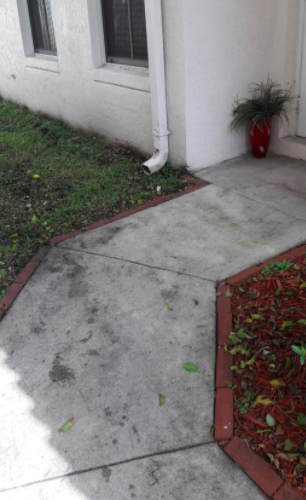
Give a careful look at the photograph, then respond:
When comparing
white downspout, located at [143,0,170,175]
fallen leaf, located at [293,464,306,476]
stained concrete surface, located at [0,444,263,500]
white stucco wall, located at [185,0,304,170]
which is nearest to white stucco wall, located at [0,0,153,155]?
white downspout, located at [143,0,170,175]

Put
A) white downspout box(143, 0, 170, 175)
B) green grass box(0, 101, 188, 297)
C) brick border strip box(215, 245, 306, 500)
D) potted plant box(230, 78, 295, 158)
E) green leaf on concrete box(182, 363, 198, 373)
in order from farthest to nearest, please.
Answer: potted plant box(230, 78, 295, 158)
white downspout box(143, 0, 170, 175)
green grass box(0, 101, 188, 297)
green leaf on concrete box(182, 363, 198, 373)
brick border strip box(215, 245, 306, 500)

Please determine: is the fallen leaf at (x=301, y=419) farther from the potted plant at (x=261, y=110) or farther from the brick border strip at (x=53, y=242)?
the potted plant at (x=261, y=110)

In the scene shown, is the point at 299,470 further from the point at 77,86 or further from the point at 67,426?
the point at 77,86

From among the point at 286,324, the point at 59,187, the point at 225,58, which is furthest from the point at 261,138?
the point at 286,324

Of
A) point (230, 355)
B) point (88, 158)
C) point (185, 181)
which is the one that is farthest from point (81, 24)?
point (230, 355)

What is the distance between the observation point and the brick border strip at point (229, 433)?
2014 mm

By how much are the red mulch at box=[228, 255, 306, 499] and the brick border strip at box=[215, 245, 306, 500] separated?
31 mm

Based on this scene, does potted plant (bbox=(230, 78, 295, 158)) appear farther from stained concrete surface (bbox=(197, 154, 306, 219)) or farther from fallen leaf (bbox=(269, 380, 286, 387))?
fallen leaf (bbox=(269, 380, 286, 387))

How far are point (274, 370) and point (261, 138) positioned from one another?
12.1ft

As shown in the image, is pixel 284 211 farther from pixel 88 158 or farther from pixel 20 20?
pixel 20 20

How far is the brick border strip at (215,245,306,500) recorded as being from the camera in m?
2.01

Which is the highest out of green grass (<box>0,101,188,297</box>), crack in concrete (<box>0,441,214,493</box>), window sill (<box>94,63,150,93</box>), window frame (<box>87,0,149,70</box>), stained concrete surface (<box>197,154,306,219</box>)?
window frame (<box>87,0,149,70</box>)

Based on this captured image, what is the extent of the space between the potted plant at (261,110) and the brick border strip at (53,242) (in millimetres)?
1016

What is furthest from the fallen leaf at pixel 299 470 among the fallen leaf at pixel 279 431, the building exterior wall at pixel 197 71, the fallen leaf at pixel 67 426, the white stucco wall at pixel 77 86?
the white stucco wall at pixel 77 86
